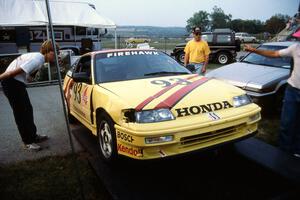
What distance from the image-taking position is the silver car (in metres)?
5.68

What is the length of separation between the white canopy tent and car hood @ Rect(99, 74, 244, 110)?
845 cm

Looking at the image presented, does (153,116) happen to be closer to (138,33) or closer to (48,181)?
(48,181)

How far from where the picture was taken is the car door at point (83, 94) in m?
4.36

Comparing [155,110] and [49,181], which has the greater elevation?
[155,110]

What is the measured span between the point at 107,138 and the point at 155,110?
0.88 metres

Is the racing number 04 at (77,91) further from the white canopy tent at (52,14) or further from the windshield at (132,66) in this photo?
the white canopy tent at (52,14)

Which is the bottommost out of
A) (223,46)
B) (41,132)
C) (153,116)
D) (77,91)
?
(41,132)

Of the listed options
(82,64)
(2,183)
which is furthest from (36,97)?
(2,183)

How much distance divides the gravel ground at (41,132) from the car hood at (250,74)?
11.0 feet

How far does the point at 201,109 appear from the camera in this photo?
131 inches

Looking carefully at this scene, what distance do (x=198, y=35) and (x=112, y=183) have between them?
446cm

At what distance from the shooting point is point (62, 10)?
44.4 ft

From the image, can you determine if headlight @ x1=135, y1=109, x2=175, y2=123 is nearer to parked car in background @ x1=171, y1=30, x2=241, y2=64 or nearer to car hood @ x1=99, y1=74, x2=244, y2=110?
car hood @ x1=99, y1=74, x2=244, y2=110

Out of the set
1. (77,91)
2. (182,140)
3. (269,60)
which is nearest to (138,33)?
(269,60)
